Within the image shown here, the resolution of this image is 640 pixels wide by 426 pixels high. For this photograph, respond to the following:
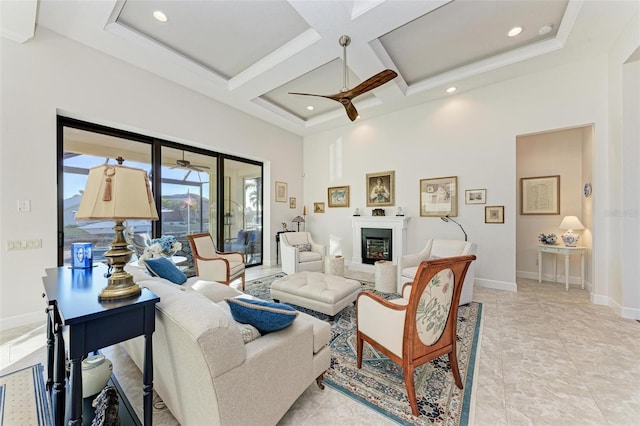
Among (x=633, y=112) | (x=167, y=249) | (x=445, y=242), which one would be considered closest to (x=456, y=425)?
(x=445, y=242)

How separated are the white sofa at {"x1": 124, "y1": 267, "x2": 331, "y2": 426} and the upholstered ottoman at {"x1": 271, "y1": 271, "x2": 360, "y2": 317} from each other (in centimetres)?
106

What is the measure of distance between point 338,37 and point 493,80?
2881 mm

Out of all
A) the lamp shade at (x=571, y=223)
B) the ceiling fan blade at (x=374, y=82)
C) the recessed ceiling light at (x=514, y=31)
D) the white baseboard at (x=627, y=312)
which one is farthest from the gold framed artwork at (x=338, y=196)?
the white baseboard at (x=627, y=312)

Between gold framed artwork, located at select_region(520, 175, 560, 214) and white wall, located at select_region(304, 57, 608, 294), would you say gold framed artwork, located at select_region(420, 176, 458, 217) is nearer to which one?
white wall, located at select_region(304, 57, 608, 294)

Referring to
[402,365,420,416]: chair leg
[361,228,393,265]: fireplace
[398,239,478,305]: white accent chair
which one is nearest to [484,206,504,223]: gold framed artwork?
[398,239,478,305]: white accent chair

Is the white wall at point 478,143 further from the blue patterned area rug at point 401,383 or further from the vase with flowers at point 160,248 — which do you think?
the vase with flowers at point 160,248

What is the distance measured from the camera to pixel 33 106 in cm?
283

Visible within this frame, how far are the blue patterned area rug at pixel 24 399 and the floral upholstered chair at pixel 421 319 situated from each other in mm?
2172

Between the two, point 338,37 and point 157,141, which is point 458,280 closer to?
point 338,37

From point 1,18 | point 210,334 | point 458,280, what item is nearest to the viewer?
point 210,334

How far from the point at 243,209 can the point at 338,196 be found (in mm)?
2322

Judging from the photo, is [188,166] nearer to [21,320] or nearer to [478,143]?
[21,320]

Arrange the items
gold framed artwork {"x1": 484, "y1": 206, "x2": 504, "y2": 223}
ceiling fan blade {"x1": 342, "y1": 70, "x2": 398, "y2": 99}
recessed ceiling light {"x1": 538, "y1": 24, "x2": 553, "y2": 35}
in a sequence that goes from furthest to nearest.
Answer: gold framed artwork {"x1": 484, "y1": 206, "x2": 504, "y2": 223} → recessed ceiling light {"x1": 538, "y1": 24, "x2": 553, "y2": 35} → ceiling fan blade {"x1": 342, "y1": 70, "x2": 398, "y2": 99}

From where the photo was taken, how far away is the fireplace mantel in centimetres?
496
